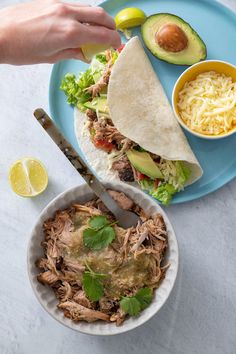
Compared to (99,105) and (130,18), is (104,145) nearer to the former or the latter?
(99,105)

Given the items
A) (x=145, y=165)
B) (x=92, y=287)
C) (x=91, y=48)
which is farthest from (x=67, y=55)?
(x=92, y=287)

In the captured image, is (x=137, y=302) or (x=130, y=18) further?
(x=130, y=18)

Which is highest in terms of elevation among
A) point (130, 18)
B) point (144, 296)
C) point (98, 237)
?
point (130, 18)

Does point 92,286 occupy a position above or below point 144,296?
above

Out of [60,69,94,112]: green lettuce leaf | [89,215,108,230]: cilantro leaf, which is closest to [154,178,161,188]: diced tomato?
[89,215,108,230]: cilantro leaf

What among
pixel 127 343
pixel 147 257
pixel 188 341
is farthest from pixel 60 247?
A: pixel 188 341

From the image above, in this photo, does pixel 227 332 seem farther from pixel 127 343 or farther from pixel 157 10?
pixel 157 10

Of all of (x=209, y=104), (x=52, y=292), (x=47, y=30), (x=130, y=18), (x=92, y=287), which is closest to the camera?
(x=47, y=30)
